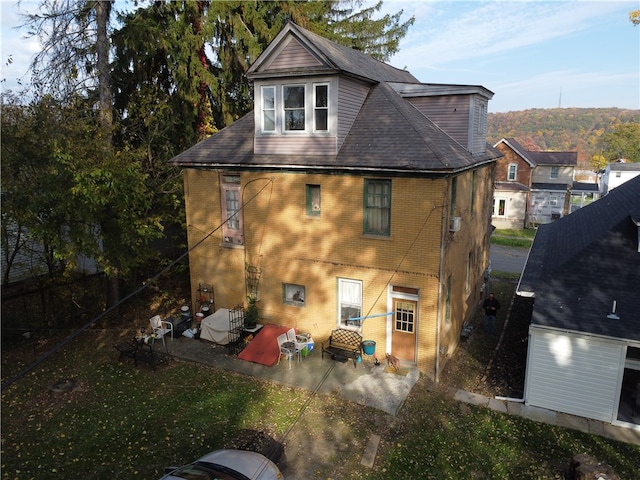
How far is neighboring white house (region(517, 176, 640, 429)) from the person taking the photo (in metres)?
11.7

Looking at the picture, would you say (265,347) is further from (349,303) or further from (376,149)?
(376,149)

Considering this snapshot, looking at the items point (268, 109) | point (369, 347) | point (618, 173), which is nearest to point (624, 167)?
point (618, 173)

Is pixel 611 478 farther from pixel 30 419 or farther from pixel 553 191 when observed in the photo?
pixel 553 191

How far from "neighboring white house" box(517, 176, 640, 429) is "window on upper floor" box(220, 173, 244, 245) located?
990 centimetres

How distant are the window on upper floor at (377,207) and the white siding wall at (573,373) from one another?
519cm

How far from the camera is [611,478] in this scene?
908 cm

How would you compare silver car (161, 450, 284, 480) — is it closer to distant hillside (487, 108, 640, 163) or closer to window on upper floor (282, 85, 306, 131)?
window on upper floor (282, 85, 306, 131)

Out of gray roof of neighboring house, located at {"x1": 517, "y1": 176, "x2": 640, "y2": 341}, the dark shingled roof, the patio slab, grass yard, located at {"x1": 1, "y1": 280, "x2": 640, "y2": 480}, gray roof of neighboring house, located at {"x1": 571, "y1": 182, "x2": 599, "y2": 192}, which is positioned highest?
the dark shingled roof

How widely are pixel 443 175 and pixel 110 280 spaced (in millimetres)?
13661

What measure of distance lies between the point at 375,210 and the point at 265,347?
580 centimetres

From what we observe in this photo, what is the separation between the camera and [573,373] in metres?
12.1

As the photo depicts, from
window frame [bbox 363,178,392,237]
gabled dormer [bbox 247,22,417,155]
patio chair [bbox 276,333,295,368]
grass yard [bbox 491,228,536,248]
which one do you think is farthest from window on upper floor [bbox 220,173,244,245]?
grass yard [bbox 491,228,536,248]

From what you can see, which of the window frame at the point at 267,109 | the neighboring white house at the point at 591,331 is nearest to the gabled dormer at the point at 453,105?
the window frame at the point at 267,109

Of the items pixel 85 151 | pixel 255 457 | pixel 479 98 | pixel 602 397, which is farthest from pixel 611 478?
pixel 85 151
